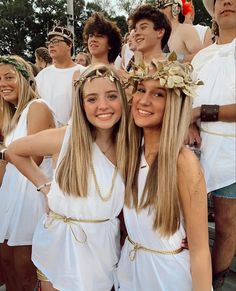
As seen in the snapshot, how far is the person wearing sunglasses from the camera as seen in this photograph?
432 cm

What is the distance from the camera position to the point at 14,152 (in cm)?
237

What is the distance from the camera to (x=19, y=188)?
2.68 m

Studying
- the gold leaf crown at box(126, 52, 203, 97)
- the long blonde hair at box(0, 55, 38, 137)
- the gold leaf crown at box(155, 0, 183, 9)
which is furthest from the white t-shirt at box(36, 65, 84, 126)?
the gold leaf crown at box(126, 52, 203, 97)

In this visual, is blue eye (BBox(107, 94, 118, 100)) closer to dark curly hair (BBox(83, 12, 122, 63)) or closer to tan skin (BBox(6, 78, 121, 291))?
tan skin (BBox(6, 78, 121, 291))

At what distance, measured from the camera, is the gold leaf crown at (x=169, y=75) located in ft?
5.86

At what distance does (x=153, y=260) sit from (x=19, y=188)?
4.13ft

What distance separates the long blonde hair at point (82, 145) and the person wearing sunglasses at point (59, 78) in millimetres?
2266

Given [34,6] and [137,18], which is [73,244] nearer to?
[137,18]

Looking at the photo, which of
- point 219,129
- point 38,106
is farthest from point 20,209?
point 219,129

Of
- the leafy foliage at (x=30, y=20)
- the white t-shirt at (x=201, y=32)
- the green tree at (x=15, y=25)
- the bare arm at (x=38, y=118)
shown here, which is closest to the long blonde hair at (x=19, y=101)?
the bare arm at (x=38, y=118)

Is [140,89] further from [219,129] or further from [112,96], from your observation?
[219,129]

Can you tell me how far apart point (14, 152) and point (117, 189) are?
816mm

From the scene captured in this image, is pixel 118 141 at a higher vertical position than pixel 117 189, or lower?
higher

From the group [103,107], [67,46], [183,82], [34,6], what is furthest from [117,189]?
[34,6]
